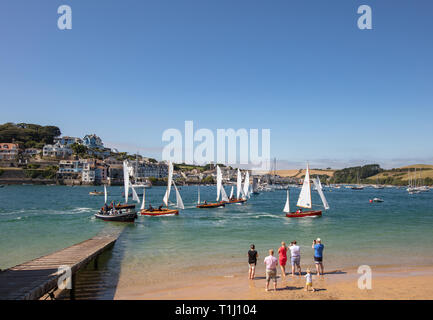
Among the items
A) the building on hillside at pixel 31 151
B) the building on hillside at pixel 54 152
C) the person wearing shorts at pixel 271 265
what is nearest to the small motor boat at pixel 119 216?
the person wearing shorts at pixel 271 265

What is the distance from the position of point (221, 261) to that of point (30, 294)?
11470 millimetres

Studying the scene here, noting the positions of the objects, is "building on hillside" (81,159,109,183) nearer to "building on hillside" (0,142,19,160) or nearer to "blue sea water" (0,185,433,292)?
"building on hillside" (0,142,19,160)

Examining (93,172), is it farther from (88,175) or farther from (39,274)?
(39,274)

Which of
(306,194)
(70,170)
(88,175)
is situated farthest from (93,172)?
(306,194)

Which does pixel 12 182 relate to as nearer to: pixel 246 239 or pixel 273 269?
pixel 246 239

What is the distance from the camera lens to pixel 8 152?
183000 millimetres

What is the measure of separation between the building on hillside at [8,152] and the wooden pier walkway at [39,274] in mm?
193081

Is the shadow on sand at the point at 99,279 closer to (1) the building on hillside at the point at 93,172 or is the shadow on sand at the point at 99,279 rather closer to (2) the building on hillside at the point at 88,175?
(2) the building on hillside at the point at 88,175

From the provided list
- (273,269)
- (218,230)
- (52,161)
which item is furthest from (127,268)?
(52,161)

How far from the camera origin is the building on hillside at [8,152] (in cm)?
18100

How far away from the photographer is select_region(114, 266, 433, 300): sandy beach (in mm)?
13227

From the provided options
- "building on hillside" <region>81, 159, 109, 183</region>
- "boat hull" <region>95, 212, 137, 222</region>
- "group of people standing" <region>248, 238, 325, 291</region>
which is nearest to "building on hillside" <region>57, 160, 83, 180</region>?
"building on hillside" <region>81, 159, 109, 183</region>
